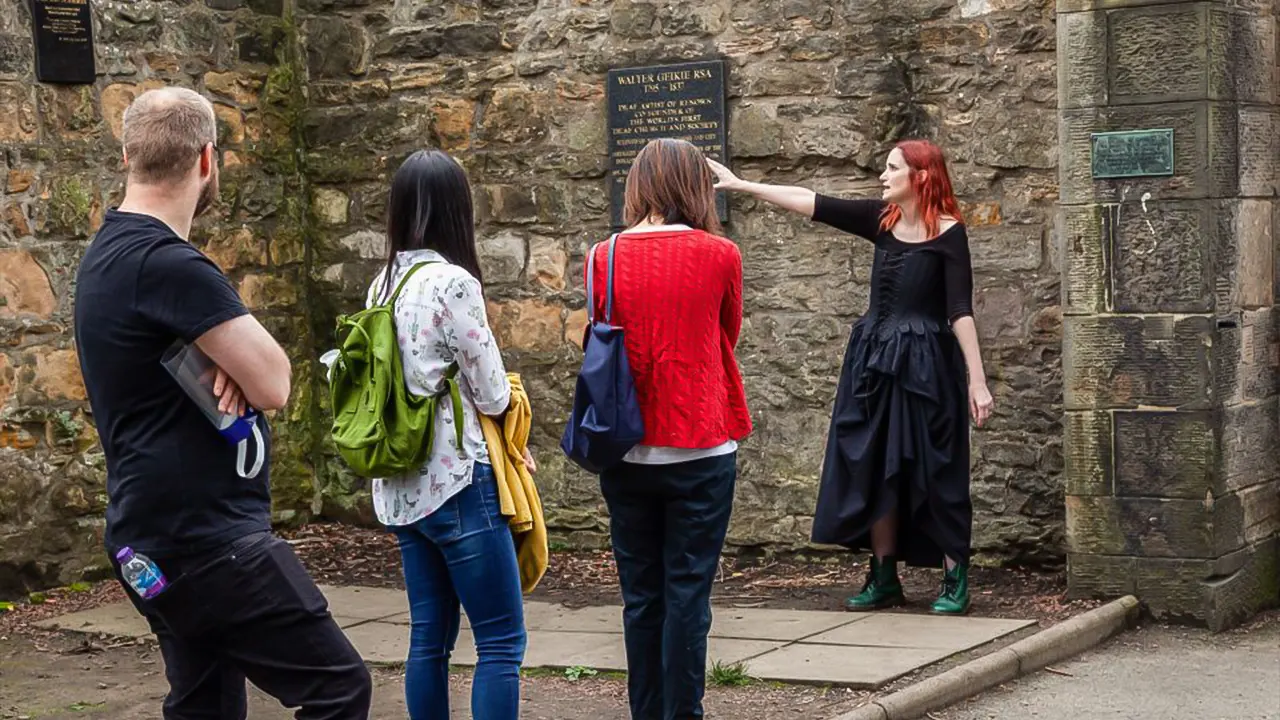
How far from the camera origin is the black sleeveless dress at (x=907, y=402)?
688 centimetres

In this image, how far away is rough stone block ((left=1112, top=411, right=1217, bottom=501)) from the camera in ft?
22.5

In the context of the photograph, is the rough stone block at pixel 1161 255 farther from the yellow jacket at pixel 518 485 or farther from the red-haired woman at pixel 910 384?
the yellow jacket at pixel 518 485

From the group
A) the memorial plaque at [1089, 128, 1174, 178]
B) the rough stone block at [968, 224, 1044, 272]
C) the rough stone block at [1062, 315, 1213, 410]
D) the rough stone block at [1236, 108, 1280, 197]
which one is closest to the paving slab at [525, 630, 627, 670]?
the rough stone block at [1062, 315, 1213, 410]

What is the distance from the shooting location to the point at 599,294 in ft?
16.5

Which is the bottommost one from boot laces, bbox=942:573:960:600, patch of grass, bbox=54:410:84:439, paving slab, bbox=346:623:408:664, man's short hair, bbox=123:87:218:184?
paving slab, bbox=346:623:408:664

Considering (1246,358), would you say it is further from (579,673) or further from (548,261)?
(548,261)

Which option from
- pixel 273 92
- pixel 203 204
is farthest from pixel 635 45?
pixel 203 204

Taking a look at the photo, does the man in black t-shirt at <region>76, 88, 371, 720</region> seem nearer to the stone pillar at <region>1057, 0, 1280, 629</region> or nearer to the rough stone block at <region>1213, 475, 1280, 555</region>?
the stone pillar at <region>1057, 0, 1280, 629</region>

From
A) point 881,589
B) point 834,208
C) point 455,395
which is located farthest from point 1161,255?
point 455,395

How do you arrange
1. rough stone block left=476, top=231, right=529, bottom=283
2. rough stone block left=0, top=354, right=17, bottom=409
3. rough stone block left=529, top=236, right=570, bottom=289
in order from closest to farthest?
rough stone block left=0, top=354, right=17, bottom=409, rough stone block left=529, top=236, right=570, bottom=289, rough stone block left=476, top=231, right=529, bottom=283

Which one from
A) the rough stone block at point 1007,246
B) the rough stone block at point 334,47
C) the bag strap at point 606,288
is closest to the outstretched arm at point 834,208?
the rough stone block at point 1007,246

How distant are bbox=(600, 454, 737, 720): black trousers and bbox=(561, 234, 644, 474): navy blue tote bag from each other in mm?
129

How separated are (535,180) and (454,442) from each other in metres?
4.40

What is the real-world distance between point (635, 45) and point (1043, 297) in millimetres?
2251
